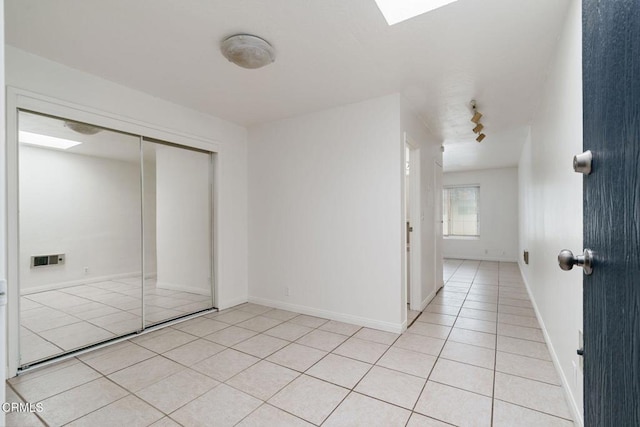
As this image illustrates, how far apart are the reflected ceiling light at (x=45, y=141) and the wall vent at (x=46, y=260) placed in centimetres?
94

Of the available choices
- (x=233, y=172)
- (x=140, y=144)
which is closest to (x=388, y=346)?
(x=233, y=172)

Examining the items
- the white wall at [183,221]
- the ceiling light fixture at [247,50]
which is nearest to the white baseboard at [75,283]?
the white wall at [183,221]

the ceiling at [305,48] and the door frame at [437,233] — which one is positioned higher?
the ceiling at [305,48]

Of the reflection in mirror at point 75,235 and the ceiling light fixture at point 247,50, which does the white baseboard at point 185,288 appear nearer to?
the reflection in mirror at point 75,235

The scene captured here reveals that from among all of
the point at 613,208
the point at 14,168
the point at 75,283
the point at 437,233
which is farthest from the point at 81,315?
the point at 437,233

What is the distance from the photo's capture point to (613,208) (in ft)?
2.49

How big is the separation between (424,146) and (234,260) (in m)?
2.98

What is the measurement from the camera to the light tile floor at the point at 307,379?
1.83 metres

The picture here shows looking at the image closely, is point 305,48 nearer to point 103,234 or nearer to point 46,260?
point 103,234

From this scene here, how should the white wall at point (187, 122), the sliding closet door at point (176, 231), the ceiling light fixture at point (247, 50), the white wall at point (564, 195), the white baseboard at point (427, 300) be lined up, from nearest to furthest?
the white wall at point (564, 195)
the ceiling light fixture at point (247, 50)
the white wall at point (187, 122)
the sliding closet door at point (176, 231)
the white baseboard at point (427, 300)

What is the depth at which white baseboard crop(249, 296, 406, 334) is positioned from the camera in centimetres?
313

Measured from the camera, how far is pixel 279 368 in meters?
2.39

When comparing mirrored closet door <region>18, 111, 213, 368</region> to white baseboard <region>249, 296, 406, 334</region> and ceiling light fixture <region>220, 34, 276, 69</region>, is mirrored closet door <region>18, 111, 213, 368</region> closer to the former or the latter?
white baseboard <region>249, 296, 406, 334</region>

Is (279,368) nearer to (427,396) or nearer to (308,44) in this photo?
(427,396)
